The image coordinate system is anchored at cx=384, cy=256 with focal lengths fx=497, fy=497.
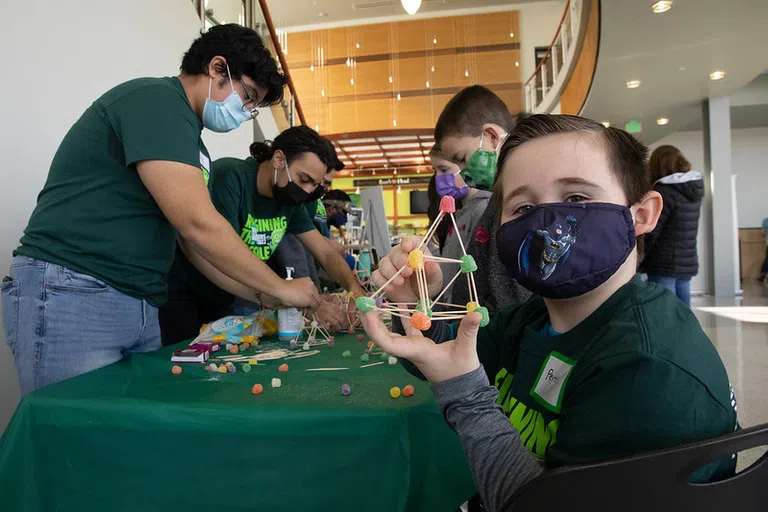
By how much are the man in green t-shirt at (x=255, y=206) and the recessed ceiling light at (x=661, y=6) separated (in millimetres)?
4803

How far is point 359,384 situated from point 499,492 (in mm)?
506

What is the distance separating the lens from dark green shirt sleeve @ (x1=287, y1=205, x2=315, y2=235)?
8.26 ft

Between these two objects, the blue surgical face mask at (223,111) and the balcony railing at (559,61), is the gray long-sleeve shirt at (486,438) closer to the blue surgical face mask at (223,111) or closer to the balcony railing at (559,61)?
the blue surgical face mask at (223,111)

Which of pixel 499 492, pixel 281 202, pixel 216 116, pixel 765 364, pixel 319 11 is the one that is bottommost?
pixel 765 364

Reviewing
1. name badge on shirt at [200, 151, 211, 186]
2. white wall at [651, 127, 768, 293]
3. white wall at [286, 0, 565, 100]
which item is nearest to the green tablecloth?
name badge on shirt at [200, 151, 211, 186]

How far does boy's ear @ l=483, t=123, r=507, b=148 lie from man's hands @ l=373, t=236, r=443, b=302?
3.08 ft

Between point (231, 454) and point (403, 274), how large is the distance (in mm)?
458

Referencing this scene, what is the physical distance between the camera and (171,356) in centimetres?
146

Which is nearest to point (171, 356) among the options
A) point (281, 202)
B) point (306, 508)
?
point (306, 508)

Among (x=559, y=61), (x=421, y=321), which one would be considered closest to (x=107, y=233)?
(x=421, y=321)

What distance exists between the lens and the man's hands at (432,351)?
0.68 m

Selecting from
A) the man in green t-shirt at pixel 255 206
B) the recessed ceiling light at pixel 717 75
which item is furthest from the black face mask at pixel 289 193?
the recessed ceiling light at pixel 717 75

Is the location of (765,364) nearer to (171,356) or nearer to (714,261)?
(171,356)

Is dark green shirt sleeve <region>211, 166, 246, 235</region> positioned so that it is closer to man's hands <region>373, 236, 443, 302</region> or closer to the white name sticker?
the white name sticker
